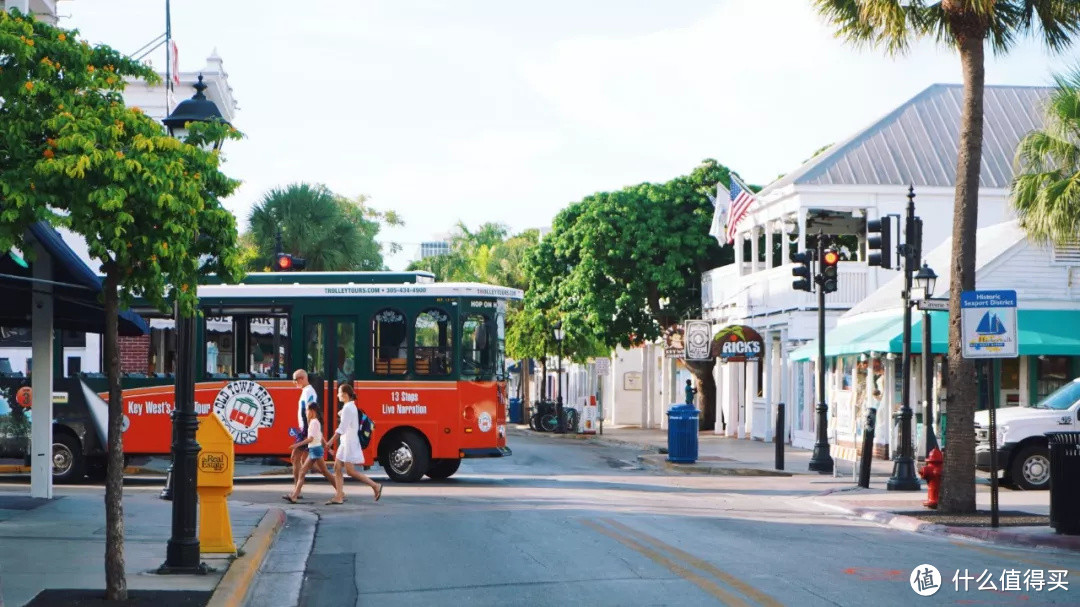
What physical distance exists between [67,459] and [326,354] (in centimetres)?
469

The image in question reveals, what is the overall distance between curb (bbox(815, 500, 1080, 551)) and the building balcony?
582 inches

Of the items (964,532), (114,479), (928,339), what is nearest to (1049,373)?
(928,339)

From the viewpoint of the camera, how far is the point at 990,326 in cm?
1673

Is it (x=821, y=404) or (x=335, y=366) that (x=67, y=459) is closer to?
(x=335, y=366)

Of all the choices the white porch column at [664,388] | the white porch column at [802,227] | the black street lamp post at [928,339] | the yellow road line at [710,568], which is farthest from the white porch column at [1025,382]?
the white porch column at [664,388]

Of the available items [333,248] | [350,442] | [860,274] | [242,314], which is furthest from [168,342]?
[860,274]

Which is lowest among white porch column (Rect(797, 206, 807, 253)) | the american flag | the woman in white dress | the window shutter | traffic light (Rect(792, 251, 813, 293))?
the woman in white dress

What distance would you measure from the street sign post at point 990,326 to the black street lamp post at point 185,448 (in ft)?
30.9

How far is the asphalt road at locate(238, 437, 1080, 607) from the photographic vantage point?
11.2 meters

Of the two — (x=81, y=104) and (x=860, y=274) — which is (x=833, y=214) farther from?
(x=81, y=104)

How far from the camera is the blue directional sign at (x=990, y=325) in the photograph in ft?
54.7

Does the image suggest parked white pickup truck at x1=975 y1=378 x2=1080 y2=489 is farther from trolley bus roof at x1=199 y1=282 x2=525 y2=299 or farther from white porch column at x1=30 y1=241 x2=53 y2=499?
white porch column at x1=30 y1=241 x2=53 y2=499

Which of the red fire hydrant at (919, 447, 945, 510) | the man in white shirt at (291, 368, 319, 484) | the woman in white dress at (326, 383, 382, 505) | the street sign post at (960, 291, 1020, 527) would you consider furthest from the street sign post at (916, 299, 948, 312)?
the man in white shirt at (291, 368, 319, 484)

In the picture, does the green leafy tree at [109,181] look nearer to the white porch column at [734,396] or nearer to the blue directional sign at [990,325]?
the blue directional sign at [990,325]
